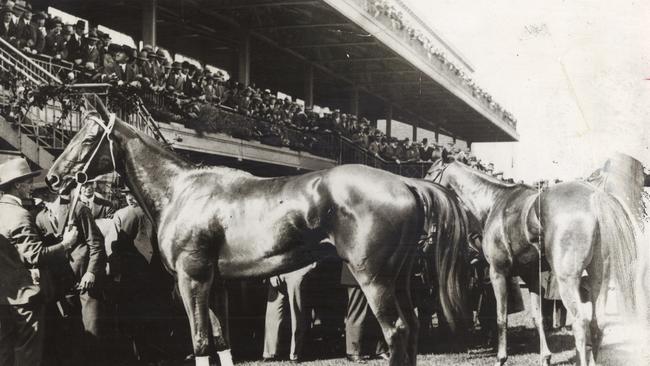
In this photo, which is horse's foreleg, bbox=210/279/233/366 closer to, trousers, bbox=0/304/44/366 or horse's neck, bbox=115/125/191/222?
horse's neck, bbox=115/125/191/222

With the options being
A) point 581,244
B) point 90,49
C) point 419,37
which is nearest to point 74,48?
point 90,49

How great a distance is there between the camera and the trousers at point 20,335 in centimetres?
487

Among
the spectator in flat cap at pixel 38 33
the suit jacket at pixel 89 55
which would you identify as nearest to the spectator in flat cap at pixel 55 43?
the spectator in flat cap at pixel 38 33

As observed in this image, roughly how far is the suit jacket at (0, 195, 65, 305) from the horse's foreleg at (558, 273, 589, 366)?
4502 mm

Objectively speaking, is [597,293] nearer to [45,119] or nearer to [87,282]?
[87,282]

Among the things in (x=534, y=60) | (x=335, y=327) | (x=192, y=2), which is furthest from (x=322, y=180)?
(x=192, y=2)

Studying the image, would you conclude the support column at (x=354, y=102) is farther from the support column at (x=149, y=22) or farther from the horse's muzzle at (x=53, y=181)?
the horse's muzzle at (x=53, y=181)

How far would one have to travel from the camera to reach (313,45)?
19672 millimetres

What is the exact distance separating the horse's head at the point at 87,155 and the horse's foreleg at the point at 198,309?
119 cm

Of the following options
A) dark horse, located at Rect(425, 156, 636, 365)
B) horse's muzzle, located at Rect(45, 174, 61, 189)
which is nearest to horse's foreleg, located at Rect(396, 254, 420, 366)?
dark horse, located at Rect(425, 156, 636, 365)

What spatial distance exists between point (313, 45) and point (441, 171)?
11.7 metres

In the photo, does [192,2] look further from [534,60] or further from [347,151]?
[534,60]

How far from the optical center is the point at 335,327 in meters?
8.58

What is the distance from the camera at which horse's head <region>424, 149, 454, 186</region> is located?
8.82 m
